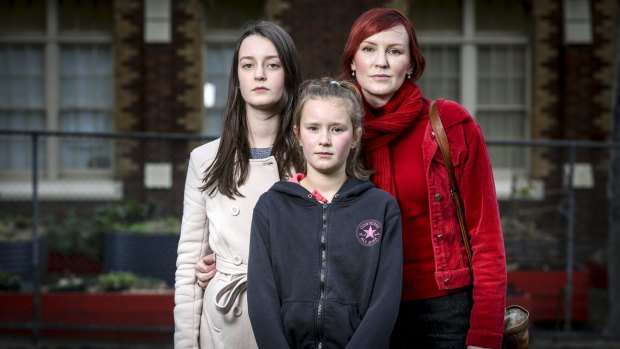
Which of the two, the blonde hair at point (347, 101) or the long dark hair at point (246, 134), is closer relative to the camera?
the blonde hair at point (347, 101)

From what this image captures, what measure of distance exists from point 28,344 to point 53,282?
3.08ft

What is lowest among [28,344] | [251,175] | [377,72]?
[28,344]

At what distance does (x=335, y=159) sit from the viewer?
109 inches

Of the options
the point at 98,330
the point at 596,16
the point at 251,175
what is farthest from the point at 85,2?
the point at 251,175

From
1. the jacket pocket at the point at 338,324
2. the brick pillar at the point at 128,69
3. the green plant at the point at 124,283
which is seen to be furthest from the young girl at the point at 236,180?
the brick pillar at the point at 128,69

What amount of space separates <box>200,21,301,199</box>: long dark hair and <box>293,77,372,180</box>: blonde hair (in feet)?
0.77

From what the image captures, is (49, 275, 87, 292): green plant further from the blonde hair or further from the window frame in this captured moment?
the window frame

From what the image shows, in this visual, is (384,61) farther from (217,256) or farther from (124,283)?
(124,283)

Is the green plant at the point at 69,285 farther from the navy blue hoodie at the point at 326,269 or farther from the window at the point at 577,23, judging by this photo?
the window at the point at 577,23

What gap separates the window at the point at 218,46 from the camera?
11.6m

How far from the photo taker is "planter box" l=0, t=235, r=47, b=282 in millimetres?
8281

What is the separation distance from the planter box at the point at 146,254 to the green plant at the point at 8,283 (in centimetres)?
98

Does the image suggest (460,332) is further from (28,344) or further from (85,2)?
(85,2)

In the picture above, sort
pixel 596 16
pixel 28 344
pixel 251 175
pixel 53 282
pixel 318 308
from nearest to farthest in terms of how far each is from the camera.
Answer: pixel 318 308, pixel 251 175, pixel 28 344, pixel 53 282, pixel 596 16
